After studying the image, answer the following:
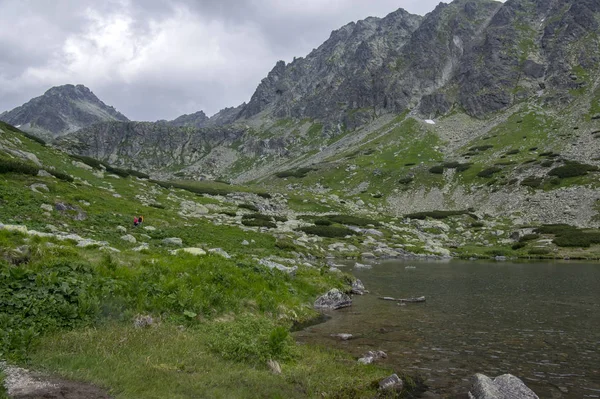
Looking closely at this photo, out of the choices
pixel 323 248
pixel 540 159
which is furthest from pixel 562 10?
pixel 323 248

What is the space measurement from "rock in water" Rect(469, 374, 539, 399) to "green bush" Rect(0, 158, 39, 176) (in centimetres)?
3840

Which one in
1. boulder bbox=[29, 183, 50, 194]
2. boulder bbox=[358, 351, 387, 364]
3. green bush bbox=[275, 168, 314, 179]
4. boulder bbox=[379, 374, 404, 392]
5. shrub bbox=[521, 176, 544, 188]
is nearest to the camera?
boulder bbox=[379, 374, 404, 392]

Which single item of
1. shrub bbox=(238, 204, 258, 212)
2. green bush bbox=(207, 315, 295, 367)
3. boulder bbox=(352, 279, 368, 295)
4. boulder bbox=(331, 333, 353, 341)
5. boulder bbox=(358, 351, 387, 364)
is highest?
shrub bbox=(238, 204, 258, 212)

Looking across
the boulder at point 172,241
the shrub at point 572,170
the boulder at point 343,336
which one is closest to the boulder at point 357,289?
the boulder at point 343,336

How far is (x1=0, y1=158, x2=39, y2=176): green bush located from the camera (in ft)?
108

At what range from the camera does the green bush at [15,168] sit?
32.9m

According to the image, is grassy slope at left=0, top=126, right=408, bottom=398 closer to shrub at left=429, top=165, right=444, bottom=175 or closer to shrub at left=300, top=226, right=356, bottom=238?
shrub at left=300, top=226, right=356, bottom=238

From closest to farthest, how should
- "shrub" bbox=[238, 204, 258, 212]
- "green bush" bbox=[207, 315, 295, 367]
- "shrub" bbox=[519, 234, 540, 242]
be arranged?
"green bush" bbox=[207, 315, 295, 367], "shrub" bbox=[519, 234, 540, 242], "shrub" bbox=[238, 204, 258, 212]

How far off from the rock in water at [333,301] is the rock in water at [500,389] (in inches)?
472

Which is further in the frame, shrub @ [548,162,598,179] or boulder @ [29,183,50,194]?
shrub @ [548,162,598,179]

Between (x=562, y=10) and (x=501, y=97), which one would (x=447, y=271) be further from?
(x=562, y=10)

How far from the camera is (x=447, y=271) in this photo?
131 ft

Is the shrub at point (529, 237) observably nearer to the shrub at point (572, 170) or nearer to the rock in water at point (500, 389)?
the shrub at point (572, 170)

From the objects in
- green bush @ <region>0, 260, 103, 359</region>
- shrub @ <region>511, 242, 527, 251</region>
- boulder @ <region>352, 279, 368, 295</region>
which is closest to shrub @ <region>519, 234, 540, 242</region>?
shrub @ <region>511, 242, 527, 251</region>
